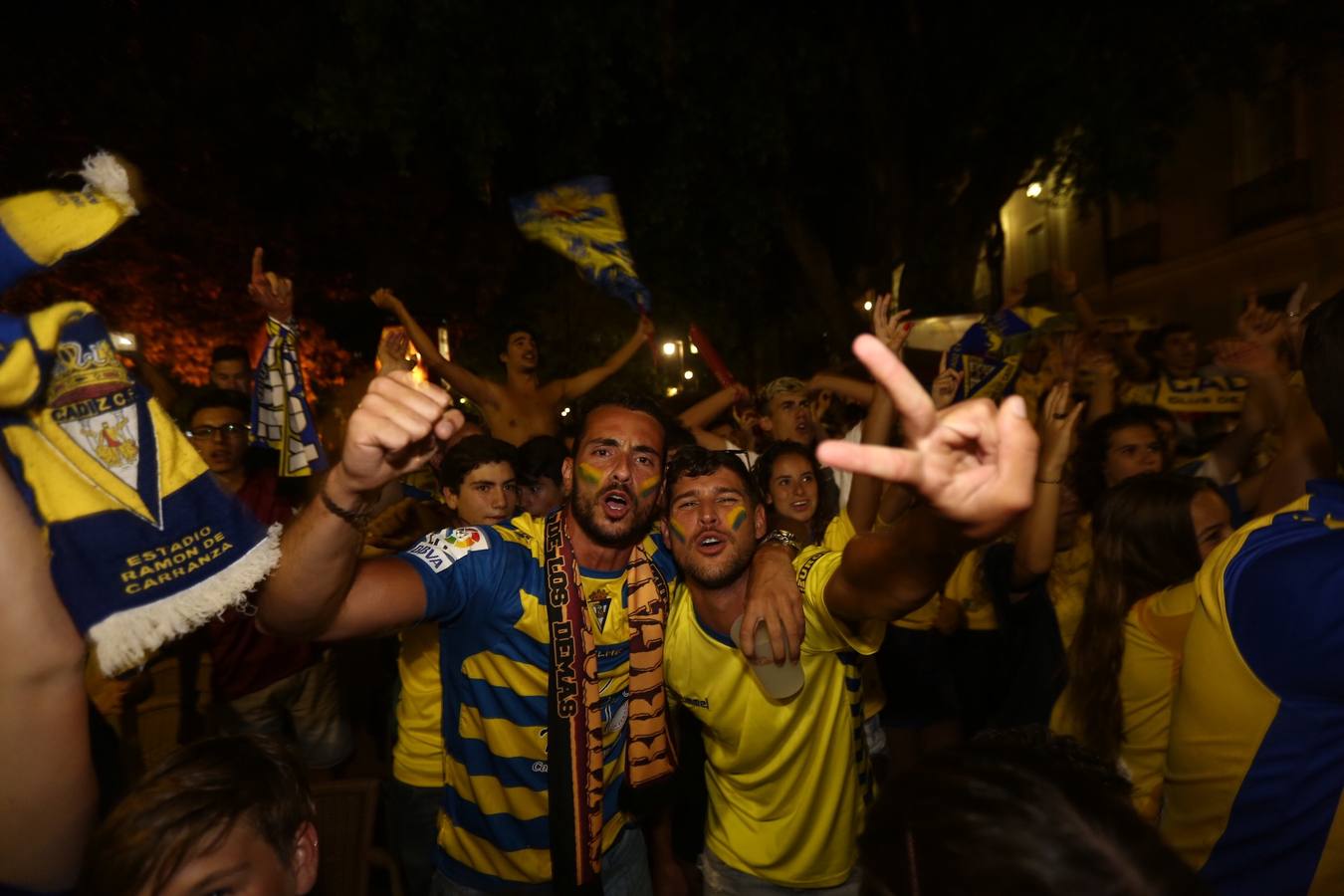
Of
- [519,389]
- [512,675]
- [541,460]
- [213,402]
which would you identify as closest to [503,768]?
[512,675]

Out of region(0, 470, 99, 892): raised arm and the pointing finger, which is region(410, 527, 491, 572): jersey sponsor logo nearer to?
region(0, 470, 99, 892): raised arm

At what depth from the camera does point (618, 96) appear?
8.37 m

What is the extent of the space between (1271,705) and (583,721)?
1.87 metres

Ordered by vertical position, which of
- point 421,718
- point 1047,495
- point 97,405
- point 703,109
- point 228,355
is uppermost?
point 703,109

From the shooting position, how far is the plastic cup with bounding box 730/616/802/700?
2252 millimetres

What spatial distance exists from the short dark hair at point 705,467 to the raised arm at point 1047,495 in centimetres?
126

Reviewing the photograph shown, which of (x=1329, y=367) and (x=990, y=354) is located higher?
(x=990, y=354)

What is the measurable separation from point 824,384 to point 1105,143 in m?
5.47

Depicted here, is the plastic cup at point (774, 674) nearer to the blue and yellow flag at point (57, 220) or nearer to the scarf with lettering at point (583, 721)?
the scarf with lettering at point (583, 721)

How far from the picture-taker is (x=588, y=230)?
4.82 metres

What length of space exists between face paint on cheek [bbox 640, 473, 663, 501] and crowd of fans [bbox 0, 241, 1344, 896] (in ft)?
0.10

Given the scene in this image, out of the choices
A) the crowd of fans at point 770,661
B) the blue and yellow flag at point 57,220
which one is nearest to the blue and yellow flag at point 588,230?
the crowd of fans at point 770,661

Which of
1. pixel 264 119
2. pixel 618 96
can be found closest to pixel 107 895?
pixel 618 96

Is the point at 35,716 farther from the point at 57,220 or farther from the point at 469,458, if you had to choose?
the point at 469,458
